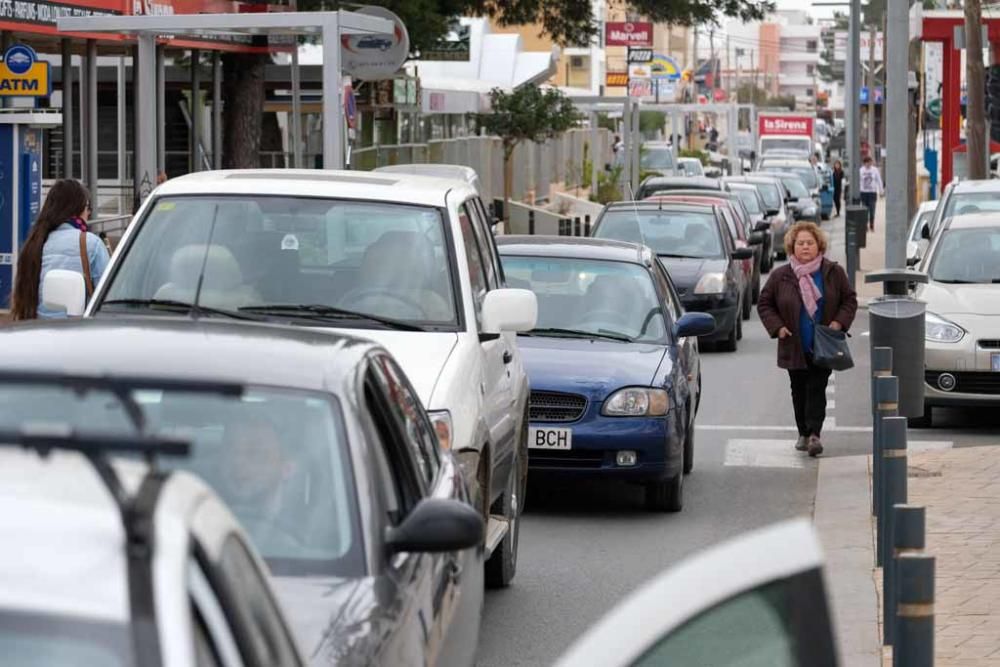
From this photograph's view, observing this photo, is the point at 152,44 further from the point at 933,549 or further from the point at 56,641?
the point at 56,641

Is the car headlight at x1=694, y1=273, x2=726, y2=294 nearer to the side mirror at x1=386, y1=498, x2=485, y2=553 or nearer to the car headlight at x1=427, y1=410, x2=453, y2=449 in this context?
→ the car headlight at x1=427, y1=410, x2=453, y2=449

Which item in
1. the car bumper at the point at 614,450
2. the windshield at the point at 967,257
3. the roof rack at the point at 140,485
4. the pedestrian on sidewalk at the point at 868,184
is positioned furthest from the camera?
the pedestrian on sidewalk at the point at 868,184

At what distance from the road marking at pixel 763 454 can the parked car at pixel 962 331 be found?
131 centimetres

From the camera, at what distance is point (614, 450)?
11.5 meters

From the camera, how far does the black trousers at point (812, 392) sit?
14.0 meters

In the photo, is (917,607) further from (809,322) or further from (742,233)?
(742,233)

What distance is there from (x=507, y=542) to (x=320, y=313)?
167 cm

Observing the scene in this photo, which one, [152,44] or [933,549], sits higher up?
[152,44]

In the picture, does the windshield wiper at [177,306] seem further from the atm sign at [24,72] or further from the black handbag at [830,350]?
the atm sign at [24,72]

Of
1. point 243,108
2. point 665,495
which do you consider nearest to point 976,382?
point 665,495

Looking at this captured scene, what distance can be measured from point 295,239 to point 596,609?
7.11 ft

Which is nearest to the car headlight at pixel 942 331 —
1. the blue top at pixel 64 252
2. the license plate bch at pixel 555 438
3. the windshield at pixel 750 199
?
the license plate bch at pixel 555 438

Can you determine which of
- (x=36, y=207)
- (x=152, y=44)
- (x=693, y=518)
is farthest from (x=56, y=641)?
(x=36, y=207)

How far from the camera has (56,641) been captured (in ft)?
8.74
